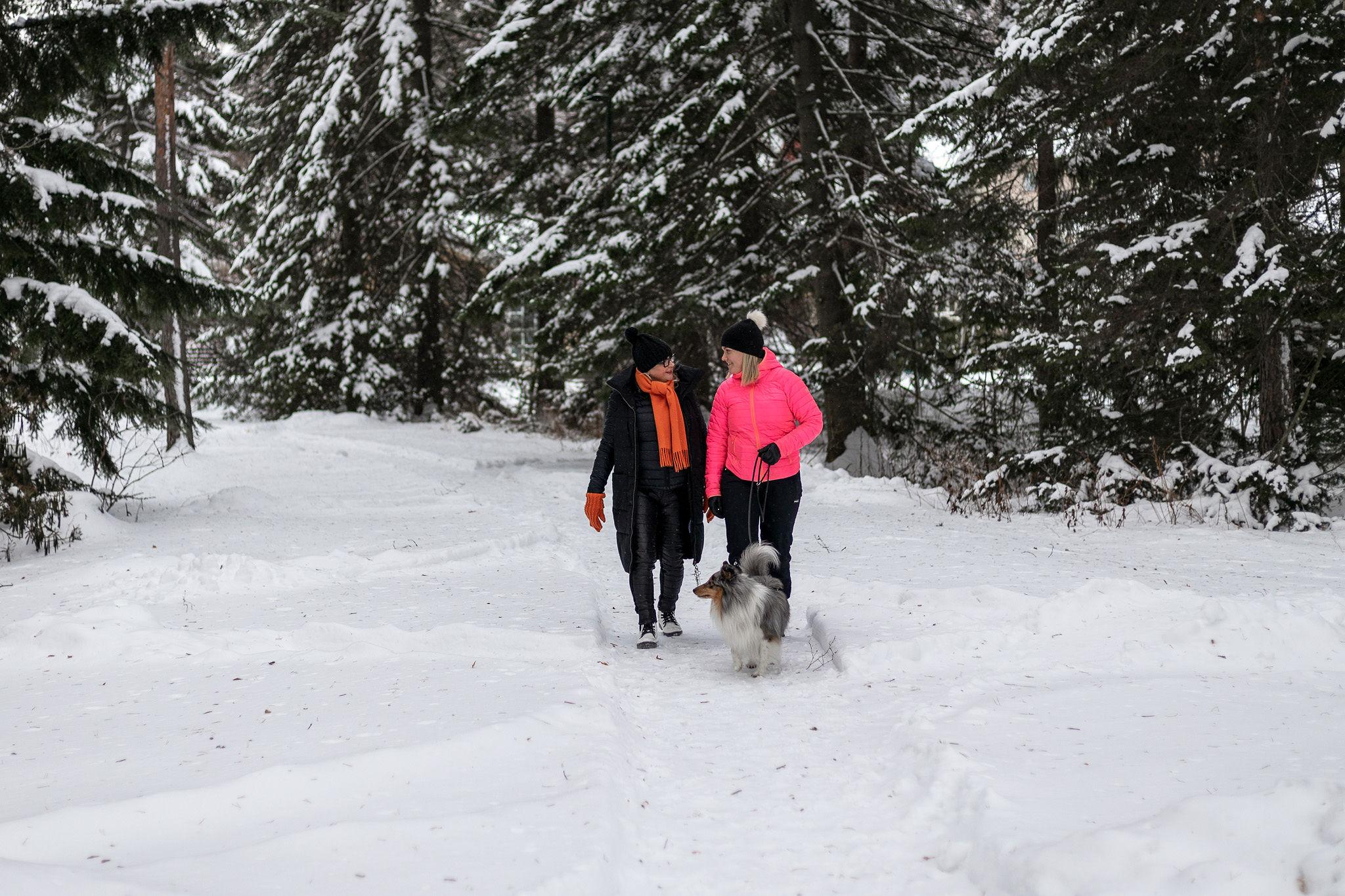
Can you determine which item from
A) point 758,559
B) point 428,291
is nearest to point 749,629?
point 758,559

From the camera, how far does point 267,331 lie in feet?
77.2

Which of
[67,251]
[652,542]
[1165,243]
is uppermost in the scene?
[1165,243]

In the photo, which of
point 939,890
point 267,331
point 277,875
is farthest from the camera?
point 267,331

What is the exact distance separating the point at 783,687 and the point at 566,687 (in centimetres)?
125

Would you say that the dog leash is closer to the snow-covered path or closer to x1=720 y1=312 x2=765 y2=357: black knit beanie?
x1=720 y1=312 x2=765 y2=357: black knit beanie

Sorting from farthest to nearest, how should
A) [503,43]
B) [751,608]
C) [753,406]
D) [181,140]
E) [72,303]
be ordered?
[181,140]
[503,43]
[72,303]
[753,406]
[751,608]

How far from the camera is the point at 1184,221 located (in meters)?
9.05

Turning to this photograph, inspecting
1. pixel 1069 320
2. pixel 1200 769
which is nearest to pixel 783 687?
pixel 1200 769

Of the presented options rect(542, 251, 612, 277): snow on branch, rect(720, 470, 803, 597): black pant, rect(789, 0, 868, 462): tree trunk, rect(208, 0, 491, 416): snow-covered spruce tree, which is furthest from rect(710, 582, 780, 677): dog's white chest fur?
rect(208, 0, 491, 416): snow-covered spruce tree

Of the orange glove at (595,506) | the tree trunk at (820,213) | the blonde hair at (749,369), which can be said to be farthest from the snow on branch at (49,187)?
the tree trunk at (820,213)

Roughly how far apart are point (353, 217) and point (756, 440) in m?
19.5

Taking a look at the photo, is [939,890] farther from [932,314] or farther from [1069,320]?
[932,314]

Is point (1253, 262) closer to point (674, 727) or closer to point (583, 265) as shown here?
point (674, 727)

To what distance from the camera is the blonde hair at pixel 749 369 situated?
5.88 metres
